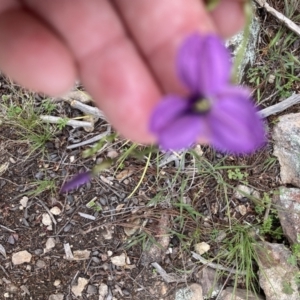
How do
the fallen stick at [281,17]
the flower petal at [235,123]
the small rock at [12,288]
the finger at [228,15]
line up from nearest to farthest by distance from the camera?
the flower petal at [235,123] < the finger at [228,15] < the small rock at [12,288] < the fallen stick at [281,17]

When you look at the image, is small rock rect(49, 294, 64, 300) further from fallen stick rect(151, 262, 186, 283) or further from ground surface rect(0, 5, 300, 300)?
fallen stick rect(151, 262, 186, 283)

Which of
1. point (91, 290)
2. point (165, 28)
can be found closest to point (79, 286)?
point (91, 290)

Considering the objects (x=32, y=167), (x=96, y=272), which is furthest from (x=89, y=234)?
(x=32, y=167)

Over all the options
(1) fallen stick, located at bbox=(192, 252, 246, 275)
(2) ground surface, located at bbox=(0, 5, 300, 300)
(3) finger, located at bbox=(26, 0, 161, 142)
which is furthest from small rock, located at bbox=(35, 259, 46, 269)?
(3) finger, located at bbox=(26, 0, 161, 142)

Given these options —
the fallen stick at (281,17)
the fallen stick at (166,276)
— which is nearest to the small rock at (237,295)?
the fallen stick at (166,276)

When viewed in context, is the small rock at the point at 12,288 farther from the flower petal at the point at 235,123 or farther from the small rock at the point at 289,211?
the flower petal at the point at 235,123

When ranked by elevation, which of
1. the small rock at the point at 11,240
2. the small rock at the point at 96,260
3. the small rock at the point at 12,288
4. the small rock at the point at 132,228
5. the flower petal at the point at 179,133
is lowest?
the small rock at the point at 96,260

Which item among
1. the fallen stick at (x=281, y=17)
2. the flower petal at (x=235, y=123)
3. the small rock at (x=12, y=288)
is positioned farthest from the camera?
the fallen stick at (x=281, y=17)
